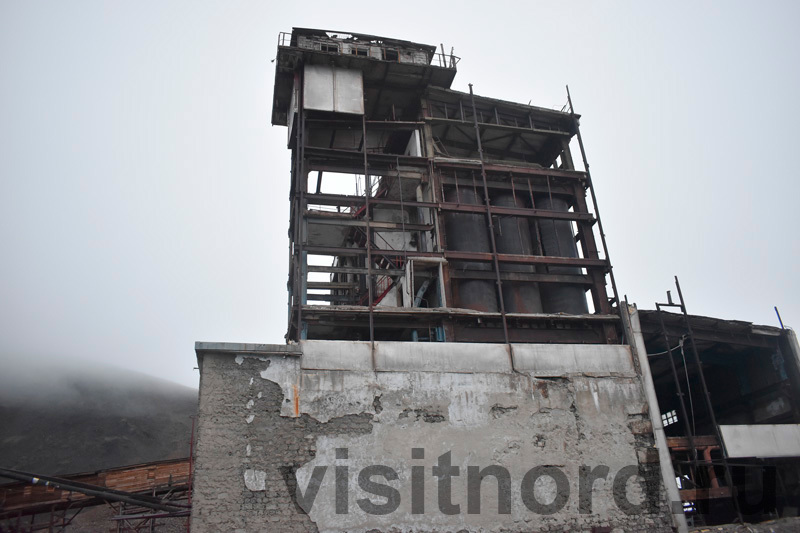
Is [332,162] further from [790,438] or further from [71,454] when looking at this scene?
[71,454]

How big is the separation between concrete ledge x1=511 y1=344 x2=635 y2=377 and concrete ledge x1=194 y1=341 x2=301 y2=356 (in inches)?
233

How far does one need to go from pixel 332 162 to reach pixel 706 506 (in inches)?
582

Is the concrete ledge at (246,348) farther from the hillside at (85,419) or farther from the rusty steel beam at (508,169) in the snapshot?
the hillside at (85,419)

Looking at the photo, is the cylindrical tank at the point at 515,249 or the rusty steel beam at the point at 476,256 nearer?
the rusty steel beam at the point at 476,256

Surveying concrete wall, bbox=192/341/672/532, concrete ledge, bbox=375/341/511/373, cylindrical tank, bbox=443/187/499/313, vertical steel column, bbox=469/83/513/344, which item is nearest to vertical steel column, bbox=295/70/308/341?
concrete wall, bbox=192/341/672/532

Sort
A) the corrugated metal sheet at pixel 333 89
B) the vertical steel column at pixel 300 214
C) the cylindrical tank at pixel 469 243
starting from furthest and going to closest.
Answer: the corrugated metal sheet at pixel 333 89
the cylindrical tank at pixel 469 243
the vertical steel column at pixel 300 214

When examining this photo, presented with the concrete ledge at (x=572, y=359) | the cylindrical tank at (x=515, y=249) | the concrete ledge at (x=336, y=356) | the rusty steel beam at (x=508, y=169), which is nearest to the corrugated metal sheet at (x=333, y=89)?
the rusty steel beam at (x=508, y=169)

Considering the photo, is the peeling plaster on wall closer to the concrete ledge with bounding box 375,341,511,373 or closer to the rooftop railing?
the concrete ledge with bounding box 375,341,511,373

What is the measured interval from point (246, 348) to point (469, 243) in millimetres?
8108

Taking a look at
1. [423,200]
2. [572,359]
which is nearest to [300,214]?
[423,200]

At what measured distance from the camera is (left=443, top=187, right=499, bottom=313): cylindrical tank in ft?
56.9

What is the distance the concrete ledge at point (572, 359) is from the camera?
15.4 metres

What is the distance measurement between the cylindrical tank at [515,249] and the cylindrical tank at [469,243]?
0.58 metres

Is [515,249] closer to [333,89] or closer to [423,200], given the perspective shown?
[423,200]
